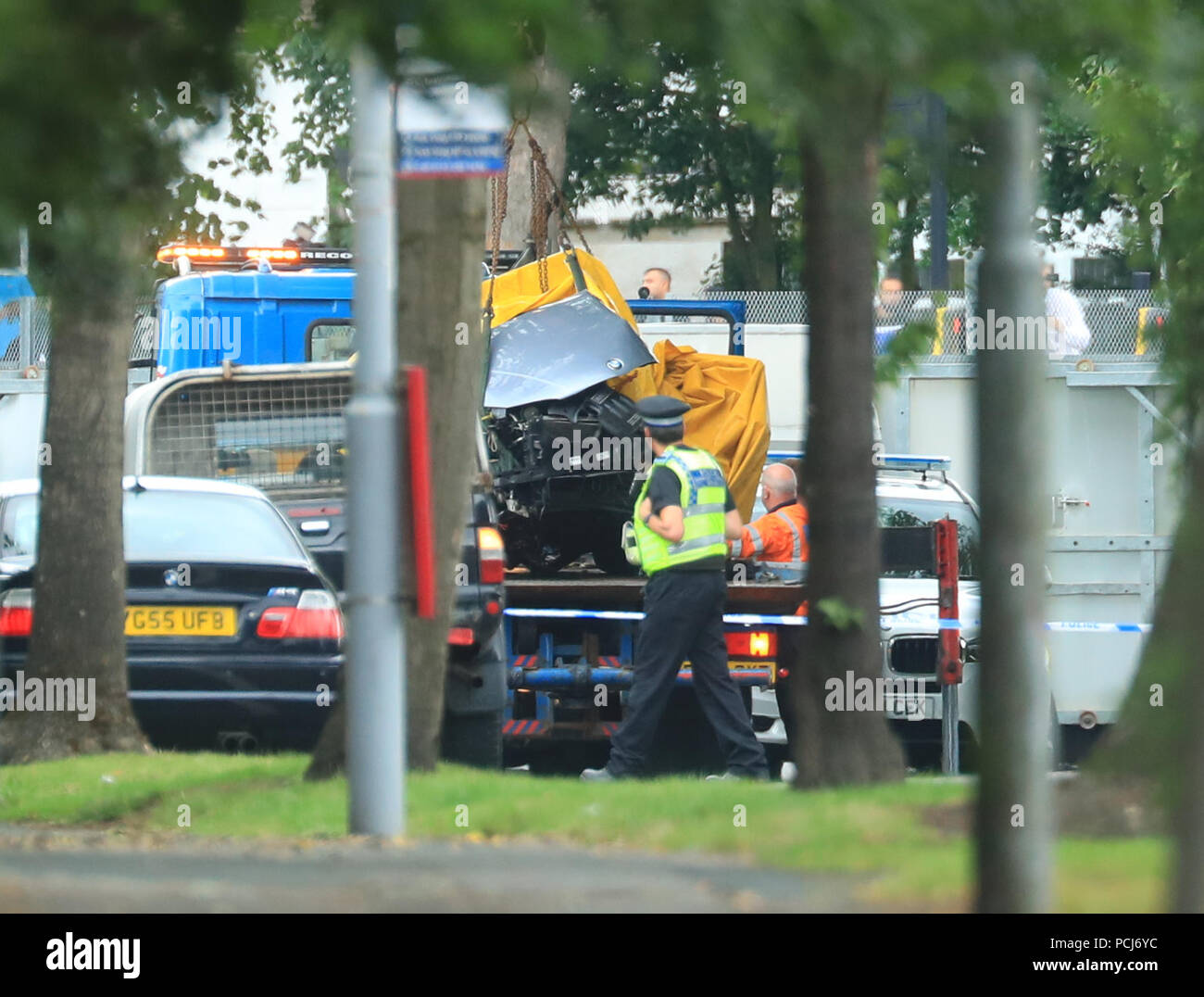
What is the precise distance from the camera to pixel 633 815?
8.02 meters

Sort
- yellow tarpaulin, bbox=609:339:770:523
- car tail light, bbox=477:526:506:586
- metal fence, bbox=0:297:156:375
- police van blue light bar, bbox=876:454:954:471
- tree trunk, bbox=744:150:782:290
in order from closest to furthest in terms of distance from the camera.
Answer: car tail light, bbox=477:526:506:586 < yellow tarpaulin, bbox=609:339:770:523 < police van blue light bar, bbox=876:454:954:471 < metal fence, bbox=0:297:156:375 < tree trunk, bbox=744:150:782:290

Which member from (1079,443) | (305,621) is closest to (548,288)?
Result: (305,621)

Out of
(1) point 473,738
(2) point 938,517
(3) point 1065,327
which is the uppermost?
(3) point 1065,327

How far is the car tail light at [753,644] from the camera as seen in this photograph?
11.9m

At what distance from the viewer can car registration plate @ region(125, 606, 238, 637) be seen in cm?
1046

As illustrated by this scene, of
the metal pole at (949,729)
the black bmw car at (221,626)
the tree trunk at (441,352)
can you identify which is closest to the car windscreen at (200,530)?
the black bmw car at (221,626)

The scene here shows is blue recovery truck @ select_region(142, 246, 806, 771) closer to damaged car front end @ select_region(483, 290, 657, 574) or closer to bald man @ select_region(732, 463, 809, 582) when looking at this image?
damaged car front end @ select_region(483, 290, 657, 574)

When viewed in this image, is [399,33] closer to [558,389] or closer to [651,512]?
[651,512]

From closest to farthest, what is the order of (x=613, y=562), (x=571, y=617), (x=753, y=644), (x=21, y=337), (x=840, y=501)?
(x=840, y=501)
(x=753, y=644)
(x=571, y=617)
(x=613, y=562)
(x=21, y=337)

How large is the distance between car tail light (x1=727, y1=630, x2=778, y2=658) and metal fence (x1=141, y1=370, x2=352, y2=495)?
9.13 feet

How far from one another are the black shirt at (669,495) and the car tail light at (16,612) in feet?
10.4

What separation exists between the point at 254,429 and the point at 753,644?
137 inches

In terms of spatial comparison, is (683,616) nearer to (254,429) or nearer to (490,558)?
(490,558)

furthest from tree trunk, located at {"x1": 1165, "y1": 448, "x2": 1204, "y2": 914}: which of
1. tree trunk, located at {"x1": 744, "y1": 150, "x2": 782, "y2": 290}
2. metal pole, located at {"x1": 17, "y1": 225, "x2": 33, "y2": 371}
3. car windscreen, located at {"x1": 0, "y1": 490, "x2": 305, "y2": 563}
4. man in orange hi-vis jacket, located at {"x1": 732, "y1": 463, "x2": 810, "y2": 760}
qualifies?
tree trunk, located at {"x1": 744, "y1": 150, "x2": 782, "y2": 290}
